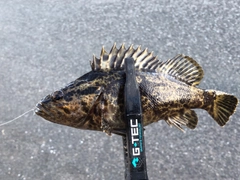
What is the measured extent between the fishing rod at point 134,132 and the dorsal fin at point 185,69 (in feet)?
0.87

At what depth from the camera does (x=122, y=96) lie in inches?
46.9

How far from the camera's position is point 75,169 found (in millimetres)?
2357

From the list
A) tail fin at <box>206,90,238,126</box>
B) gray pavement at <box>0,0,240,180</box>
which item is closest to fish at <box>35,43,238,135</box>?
tail fin at <box>206,90,238,126</box>

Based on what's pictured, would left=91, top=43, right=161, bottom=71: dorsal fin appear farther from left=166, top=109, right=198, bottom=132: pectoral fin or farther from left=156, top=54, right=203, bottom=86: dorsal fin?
left=166, top=109, right=198, bottom=132: pectoral fin

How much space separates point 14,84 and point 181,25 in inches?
59.0

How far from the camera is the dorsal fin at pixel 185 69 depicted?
137 cm

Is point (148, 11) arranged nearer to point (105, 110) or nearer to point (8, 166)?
point (8, 166)

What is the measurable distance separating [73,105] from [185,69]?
44 cm

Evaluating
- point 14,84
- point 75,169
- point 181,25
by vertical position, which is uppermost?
point 181,25

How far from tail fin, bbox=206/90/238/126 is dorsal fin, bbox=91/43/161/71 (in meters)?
0.26

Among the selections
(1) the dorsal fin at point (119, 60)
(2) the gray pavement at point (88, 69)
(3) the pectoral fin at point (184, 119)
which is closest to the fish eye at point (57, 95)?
(1) the dorsal fin at point (119, 60)

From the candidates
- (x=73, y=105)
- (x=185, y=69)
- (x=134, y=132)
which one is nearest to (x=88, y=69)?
(x=185, y=69)

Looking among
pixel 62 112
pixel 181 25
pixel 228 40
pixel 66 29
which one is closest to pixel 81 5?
pixel 66 29

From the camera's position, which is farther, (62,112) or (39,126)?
(39,126)
